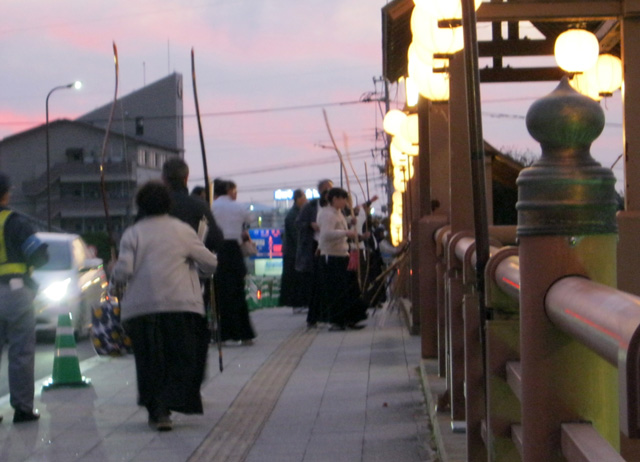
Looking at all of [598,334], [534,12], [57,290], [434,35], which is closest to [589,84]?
[534,12]

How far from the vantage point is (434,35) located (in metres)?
6.86

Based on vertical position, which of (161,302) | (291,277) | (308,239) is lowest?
(291,277)

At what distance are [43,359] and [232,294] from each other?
244 centimetres

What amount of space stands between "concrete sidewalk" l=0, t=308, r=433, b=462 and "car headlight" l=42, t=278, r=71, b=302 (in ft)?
11.2

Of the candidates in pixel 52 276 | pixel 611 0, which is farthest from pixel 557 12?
pixel 52 276

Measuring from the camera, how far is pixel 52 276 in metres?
13.7

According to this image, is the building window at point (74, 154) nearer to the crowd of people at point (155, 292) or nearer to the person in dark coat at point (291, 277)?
the person in dark coat at point (291, 277)

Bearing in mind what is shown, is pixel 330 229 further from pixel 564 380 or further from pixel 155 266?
pixel 564 380

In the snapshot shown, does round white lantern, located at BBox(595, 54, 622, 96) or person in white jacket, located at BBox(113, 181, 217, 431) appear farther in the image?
round white lantern, located at BBox(595, 54, 622, 96)

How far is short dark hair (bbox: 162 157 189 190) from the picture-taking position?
7.62 meters

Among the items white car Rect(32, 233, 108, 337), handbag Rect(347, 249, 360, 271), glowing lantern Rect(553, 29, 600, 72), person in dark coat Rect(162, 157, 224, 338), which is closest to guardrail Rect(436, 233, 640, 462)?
person in dark coat Rect(162, 157, 224, 338)

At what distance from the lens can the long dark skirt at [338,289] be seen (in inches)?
508

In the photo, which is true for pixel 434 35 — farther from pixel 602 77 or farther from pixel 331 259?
pixel 331 259

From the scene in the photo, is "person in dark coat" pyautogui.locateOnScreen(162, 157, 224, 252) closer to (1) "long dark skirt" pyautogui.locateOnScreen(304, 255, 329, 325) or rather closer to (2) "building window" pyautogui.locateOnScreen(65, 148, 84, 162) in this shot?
(1) "long dark skirt" pyautogui.locateOnScreen(304, 255, 329, 325)
